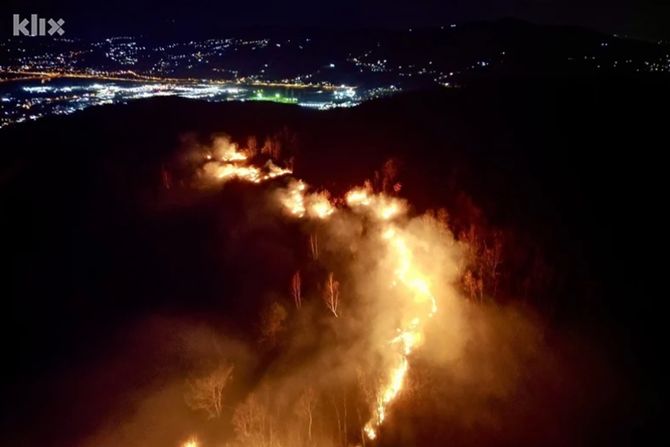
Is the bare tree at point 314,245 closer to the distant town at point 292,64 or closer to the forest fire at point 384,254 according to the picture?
the forest fire at point 384,254

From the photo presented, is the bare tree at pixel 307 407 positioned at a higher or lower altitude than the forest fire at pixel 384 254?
lower

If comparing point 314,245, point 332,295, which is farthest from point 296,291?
point 314,245

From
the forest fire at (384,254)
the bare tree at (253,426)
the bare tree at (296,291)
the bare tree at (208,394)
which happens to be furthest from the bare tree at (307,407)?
the bare tree at (296,291)

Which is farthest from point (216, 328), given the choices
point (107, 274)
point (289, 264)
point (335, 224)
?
point (335, 224)

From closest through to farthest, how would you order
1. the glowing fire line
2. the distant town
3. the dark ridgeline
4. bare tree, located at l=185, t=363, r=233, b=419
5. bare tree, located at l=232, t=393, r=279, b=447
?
bare tree, located at l=232, t=393, r=279, b=447, bare tree, located at l=185, t=363, r=233, b=419, the glowing fire line, the dark ridgeline, the distant town

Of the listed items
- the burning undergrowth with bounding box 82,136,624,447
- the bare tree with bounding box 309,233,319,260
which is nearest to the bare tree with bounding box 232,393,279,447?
the burning undergrowth with bounding box 82,136,624,447

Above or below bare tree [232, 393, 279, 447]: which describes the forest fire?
above

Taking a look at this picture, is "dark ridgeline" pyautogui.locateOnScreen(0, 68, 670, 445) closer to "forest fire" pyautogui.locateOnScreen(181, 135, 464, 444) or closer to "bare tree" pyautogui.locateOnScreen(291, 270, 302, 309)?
"bare tree" pyautogui.locateOnScreen(291, 270, 302, 309)

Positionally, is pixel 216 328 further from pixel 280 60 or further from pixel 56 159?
pixel 280 60
